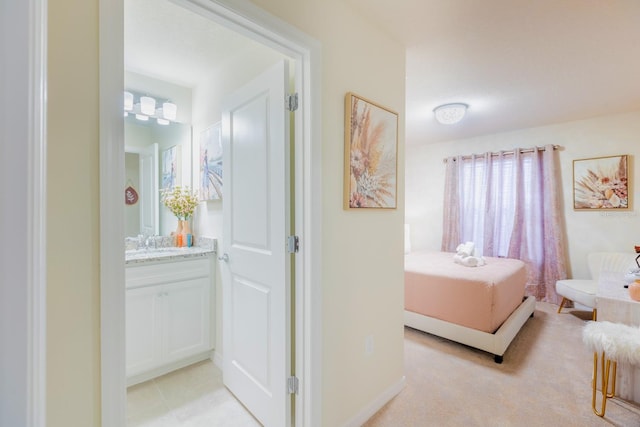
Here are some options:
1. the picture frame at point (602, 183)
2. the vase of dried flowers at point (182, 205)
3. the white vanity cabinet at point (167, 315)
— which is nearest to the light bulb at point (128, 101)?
the vase of dried flowers at point (182, 205)

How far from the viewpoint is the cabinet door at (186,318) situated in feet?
7.06

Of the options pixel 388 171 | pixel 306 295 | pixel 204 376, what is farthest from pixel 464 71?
pixel 204 376

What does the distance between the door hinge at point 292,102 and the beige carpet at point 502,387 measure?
6.11 ft

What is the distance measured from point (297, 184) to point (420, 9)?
3.96 ft

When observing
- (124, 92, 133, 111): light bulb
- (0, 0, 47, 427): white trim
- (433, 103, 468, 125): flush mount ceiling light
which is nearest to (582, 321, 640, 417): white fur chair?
(433, 103, 468, 125): flush mount ceiling light

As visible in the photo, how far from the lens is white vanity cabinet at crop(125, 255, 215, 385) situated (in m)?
1.99

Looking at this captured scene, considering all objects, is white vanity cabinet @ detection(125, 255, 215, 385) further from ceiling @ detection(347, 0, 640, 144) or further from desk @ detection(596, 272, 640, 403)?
desk @ detection(596, 272, 640, 403)

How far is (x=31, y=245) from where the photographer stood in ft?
1.78

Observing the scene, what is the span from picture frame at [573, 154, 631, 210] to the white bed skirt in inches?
68.4

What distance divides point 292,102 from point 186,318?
1856mm

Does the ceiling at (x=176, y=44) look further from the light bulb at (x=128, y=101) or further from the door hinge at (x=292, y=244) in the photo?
the door hinge at (x=292, y=244)

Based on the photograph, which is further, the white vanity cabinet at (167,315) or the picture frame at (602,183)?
the picture frame at (602,183)

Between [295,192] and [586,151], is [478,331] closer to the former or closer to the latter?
[295,192]

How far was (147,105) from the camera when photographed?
2359 mm
